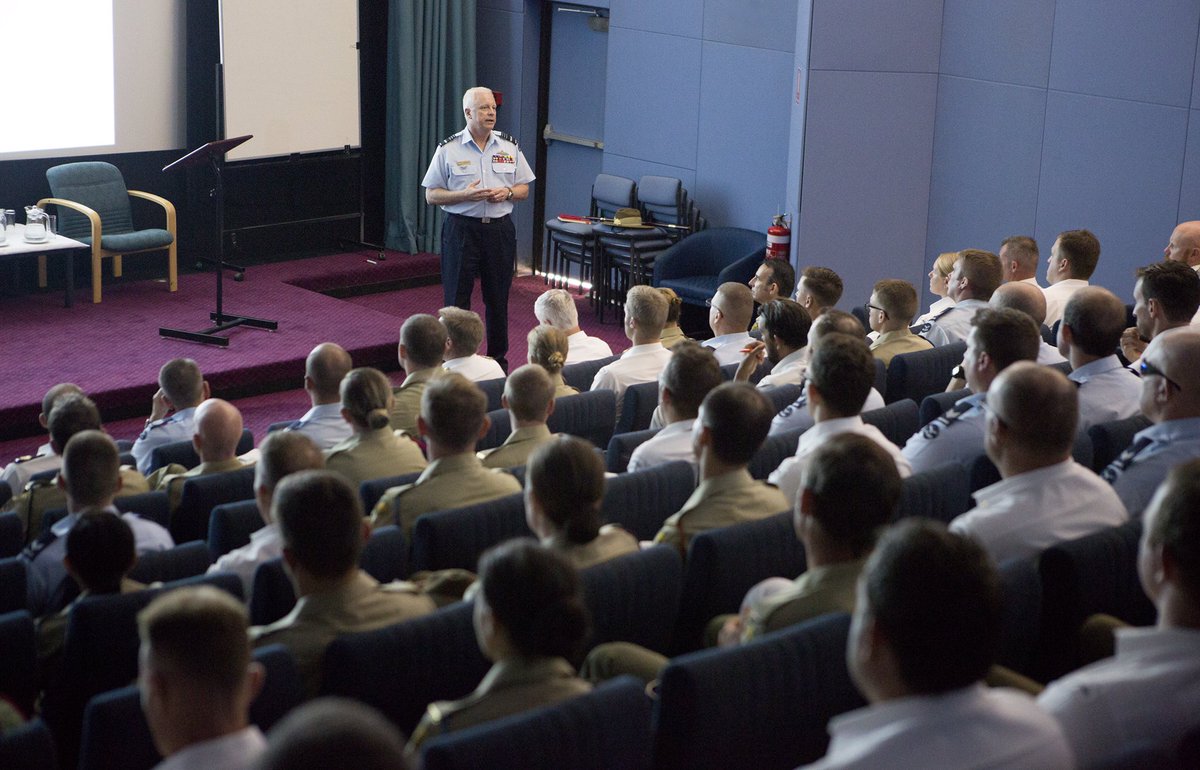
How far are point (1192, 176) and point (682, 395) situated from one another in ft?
14.0

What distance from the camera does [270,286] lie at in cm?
941

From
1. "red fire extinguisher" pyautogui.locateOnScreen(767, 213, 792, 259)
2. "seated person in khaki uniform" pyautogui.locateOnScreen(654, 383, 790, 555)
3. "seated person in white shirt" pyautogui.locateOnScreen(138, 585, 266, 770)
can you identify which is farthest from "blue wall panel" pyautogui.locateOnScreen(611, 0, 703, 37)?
"seated person in white shirt" pyautogui.locateOnScreen(138, 585, 266, 770)

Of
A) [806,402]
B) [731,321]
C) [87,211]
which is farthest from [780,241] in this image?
[87,211]

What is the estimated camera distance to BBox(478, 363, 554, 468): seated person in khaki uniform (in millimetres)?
4035

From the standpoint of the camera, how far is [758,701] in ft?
7.71

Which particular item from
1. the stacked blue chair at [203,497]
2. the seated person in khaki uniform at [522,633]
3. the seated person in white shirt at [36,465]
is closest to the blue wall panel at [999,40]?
the stacked blue chair at [203,497]

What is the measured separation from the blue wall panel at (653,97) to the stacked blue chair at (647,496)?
620 cm

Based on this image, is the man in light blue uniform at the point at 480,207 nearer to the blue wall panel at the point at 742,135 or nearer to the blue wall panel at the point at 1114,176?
the blue wall panel at the point at 742,135

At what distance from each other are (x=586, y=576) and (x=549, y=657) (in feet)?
1.97

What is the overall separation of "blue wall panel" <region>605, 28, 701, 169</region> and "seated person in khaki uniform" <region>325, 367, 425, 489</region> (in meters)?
6.00

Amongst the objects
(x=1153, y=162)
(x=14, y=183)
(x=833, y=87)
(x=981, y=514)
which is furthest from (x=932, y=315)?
(x=14, y=183)

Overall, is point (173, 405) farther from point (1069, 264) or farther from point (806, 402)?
point (1069, 264)

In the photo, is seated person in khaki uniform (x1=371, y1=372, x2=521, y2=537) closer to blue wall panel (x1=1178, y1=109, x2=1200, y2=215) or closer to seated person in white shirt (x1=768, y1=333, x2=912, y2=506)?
seated person in white shirt (x1=768, y1=333, x2=912, y2=506)

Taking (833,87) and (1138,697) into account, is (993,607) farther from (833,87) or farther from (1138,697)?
(833,87)
